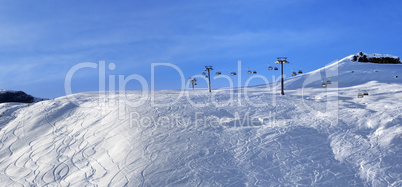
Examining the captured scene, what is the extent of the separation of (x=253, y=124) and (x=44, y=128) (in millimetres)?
14930

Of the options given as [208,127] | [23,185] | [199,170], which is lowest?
[23,185]

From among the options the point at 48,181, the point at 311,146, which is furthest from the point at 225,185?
the point at 48,181

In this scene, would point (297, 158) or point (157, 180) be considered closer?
point (157, 180)

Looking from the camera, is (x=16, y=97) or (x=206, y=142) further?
(x=16, y=97)

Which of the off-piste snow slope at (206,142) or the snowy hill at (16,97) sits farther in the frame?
the snowy hill at (16,97)

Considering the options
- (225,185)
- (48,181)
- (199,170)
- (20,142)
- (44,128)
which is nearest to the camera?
(225,185)

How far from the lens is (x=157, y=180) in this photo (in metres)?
13.3

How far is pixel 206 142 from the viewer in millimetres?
16562

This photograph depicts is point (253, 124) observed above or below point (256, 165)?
above

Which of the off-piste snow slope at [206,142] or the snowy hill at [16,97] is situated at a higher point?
the snowy hill at [16,97]

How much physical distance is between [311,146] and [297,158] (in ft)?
5.49

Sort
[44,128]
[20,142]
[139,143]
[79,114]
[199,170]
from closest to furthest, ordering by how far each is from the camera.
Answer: [199,170] < [139,143] < [20,142] < [44,128] < [79,114]

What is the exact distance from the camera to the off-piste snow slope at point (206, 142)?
13.6 metres

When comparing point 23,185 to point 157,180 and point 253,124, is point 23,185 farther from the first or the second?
point 253,124
